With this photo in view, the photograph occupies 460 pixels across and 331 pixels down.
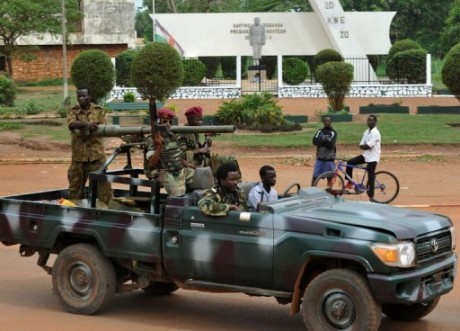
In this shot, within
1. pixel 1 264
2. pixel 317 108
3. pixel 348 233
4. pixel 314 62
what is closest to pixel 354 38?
pixel 314 62

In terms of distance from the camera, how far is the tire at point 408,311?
7863mm

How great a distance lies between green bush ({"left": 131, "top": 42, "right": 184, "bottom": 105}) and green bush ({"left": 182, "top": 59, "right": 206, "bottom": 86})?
32.4ft

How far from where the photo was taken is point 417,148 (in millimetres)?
23469

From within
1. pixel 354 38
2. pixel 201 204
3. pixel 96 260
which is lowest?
pixel 96 260

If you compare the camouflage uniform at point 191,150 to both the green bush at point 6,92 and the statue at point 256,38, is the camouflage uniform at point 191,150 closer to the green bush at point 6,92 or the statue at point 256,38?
the green bush at point 6,92

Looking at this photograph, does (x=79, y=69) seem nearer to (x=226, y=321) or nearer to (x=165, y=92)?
(x=165, y=92)

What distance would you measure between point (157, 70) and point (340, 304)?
2308 cm

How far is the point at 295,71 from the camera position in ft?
A: 136

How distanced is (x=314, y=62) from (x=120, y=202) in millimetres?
34937

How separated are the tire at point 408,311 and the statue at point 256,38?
35.7 m

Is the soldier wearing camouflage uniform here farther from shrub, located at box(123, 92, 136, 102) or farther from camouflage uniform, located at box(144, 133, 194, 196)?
shrub, located at box(123, 92, 136, 102)

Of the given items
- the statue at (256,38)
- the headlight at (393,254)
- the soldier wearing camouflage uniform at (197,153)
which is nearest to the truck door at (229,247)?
the headlight at (393,254)

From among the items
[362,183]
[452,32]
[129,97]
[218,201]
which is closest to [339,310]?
[218,201]

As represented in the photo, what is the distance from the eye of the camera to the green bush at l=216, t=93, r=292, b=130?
2639 cm
